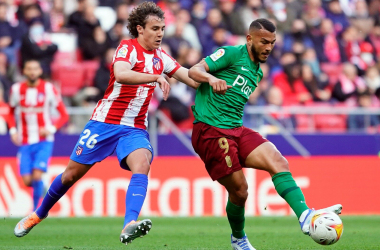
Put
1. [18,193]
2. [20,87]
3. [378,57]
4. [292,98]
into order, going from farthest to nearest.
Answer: [378,57]
[292,98]
[18,193]
[20,87]

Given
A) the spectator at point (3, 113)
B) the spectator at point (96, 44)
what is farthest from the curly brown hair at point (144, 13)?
the spectator at point (96, 44)

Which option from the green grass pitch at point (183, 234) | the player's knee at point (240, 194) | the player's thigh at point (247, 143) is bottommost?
the green grass pitch at point (183, 234)

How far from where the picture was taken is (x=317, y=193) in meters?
12.7

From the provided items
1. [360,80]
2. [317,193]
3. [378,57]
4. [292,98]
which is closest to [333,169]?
[317,193]

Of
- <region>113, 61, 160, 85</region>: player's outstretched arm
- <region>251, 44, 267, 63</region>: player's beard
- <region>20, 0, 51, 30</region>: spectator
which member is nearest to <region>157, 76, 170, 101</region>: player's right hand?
<region>113, 61, 160, 85</region>: player's outstretched arm

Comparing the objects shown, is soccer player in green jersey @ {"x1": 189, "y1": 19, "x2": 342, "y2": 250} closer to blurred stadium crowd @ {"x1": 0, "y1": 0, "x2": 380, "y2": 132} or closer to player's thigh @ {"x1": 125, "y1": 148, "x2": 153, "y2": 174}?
player's thigh @ {"x1": 125, "y1": 148, "x2": 153, "y2": 174}

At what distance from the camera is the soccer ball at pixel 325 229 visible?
221 inches

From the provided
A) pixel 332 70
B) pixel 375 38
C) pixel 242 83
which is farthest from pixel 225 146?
pixel 375 38

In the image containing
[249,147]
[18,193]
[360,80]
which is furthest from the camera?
[360,80]

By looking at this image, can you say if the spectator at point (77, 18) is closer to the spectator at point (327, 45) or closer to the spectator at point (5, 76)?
the spectator at point (5, 76)

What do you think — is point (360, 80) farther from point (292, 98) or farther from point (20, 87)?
point (20, 87)

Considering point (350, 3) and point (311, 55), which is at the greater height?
point (350, 3)

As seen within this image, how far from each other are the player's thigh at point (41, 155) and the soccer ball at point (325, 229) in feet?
20.7

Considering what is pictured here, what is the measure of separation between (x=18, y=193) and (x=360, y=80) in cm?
839
